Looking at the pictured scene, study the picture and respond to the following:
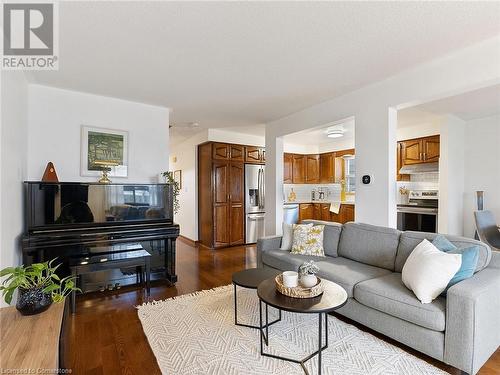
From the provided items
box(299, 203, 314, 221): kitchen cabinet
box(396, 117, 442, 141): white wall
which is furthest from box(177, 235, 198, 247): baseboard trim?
box(396, 117, 442, 141): white wall

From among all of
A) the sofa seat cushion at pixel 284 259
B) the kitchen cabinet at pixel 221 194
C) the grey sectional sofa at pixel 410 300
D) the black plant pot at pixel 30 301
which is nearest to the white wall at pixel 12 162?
the black plant pot at pixel 30 301

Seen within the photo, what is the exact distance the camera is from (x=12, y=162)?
2.21 metres

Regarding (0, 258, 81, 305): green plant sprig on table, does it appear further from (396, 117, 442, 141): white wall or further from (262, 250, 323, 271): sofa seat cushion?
(396, 117, 442, 141): white wall

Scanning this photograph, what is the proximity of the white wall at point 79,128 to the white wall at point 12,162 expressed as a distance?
207 millimetres

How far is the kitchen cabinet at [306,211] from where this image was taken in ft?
21.8

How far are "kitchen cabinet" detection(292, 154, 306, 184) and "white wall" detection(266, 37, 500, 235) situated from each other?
3.04m

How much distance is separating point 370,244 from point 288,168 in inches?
166

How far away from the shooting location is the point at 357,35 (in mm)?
2023

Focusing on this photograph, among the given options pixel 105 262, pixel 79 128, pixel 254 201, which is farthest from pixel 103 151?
pixel 254 201

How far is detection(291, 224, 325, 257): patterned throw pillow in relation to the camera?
3053 mm

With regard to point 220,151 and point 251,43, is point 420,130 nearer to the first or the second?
point 220,151

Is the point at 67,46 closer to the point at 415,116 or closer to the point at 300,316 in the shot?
the point at 300,316

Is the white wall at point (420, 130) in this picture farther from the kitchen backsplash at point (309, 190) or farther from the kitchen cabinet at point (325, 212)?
the kitchen cabinet at point (325, 212)

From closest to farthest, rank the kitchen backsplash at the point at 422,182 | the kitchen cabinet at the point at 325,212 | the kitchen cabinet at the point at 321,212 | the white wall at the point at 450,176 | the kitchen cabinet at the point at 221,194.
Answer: the white wall at the point at 450,176, the kitchen backsplash at the point at 422,182, the kitchen cabinet at the point at 221,194, the kitchen cabinet at the point at 321,212, the kitchen cabinet at the point at 325,212
